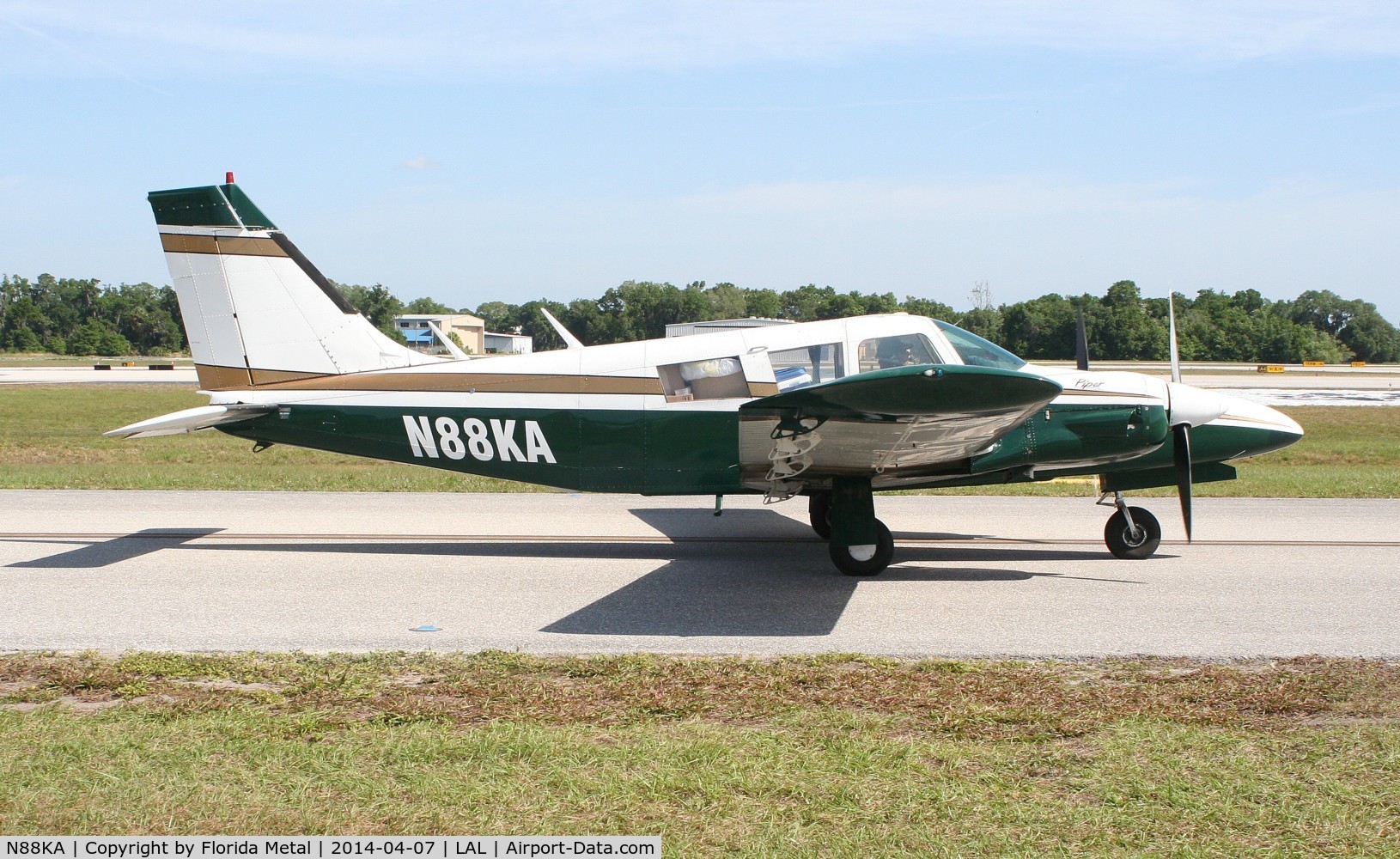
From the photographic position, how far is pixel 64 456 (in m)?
19.5

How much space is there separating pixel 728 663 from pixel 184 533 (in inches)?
297

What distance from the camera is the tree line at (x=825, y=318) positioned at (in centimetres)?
3566

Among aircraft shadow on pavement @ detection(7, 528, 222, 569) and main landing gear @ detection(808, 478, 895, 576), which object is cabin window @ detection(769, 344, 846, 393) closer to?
main landing gear @ detection(808, 478, 895, 576)

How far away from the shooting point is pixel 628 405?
10.0m

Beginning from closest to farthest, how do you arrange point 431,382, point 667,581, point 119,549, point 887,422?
point 887,422 < point 667,581 < point 431,382 < point 119,549

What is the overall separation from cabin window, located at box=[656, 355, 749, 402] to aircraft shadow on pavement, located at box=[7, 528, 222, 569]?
5.49m

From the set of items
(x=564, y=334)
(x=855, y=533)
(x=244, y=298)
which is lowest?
(x=855, y=533)

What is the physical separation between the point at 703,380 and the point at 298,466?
37.3ft

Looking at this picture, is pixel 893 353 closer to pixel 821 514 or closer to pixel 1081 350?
pixel 821 514

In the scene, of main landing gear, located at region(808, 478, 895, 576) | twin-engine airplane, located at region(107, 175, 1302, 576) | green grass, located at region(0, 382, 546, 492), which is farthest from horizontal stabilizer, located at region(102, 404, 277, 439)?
main landing gear, located at region(808, 478, 895, 576)

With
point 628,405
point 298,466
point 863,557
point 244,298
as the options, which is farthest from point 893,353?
point 298,466

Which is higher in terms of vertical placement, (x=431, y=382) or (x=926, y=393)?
(x=431, y=382)

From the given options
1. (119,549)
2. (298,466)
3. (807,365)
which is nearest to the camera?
(807,365)

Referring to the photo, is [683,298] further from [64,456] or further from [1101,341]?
[1101,341]
